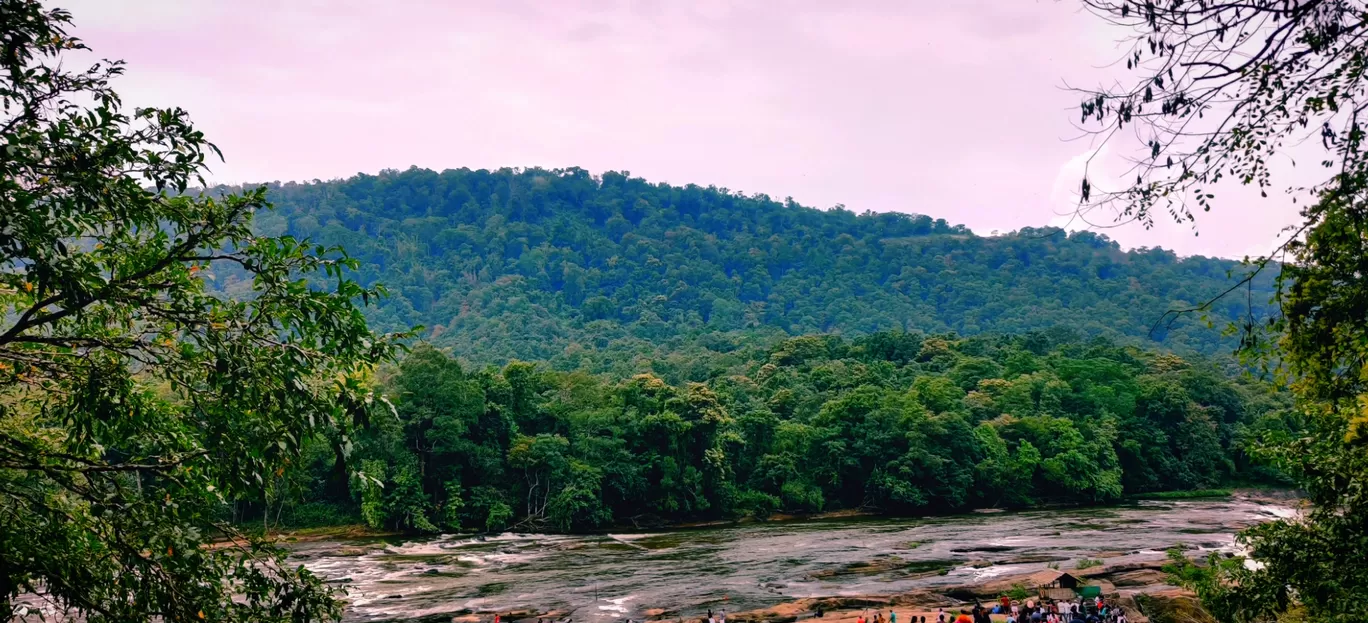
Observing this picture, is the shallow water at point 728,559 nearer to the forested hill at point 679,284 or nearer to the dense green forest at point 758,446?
the dense green forest at point 758,446

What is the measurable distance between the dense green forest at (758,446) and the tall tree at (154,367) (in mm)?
38770

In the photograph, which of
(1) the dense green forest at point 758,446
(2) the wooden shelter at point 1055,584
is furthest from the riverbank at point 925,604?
(1) the dense green forest at point 758,446

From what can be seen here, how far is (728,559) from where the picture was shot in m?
38.8

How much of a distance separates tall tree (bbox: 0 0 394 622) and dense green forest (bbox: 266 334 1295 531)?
3877cm

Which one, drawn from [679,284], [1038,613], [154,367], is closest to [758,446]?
[1038,613]

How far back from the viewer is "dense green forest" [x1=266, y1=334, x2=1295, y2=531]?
50.8m

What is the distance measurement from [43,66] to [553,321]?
130m

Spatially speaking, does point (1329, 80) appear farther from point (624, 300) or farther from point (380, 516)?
point (624, 300)

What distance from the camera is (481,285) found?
15750cm

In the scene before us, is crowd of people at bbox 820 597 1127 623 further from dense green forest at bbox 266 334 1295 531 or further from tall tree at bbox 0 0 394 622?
dense green forest at bbox 266 334 1295 531

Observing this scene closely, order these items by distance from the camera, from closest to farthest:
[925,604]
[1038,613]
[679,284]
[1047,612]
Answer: [1038,613]
[1047,612]
[925,604]
[679,284]

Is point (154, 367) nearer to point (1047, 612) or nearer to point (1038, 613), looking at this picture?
point (1038, 613)

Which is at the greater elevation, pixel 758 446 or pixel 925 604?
pixel 758 446

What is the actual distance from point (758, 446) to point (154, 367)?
55.4 metres
